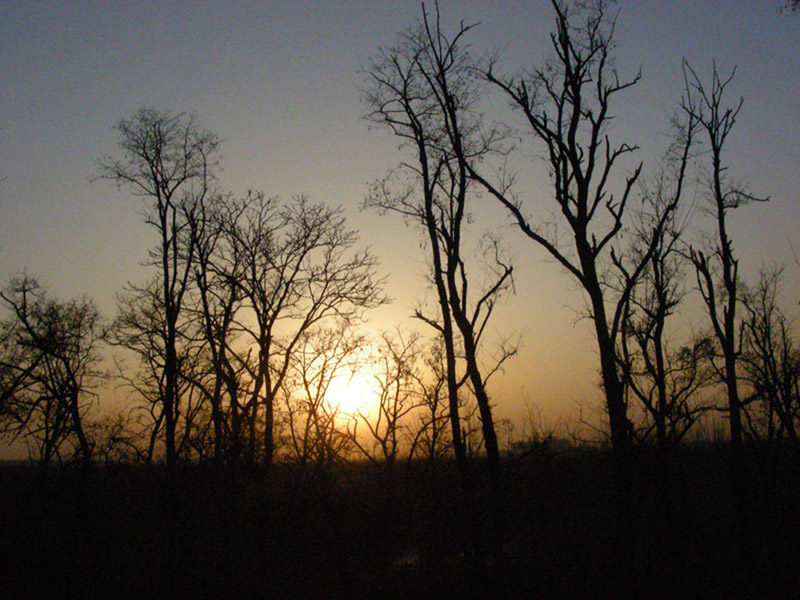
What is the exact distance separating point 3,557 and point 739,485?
21554 millimetres

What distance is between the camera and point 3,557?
58.3ft

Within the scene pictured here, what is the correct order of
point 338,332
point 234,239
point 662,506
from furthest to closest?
point 338,332 < point 234,239 < point 662,506

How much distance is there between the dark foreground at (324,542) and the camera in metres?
17.5

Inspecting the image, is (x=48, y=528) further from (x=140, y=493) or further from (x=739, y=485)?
(x=739, y=485)

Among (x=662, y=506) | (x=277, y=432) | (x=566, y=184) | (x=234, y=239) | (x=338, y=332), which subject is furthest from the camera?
(x=277, y=432)

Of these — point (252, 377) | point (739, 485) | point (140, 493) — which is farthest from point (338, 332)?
point (739, 485)

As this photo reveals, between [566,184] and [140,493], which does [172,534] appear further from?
[566,184]

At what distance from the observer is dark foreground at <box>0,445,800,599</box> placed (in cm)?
1748

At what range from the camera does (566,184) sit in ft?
40.8

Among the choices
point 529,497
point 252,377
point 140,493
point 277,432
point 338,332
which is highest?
point 338,332

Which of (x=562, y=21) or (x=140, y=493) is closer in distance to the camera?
(x=562, y=21)

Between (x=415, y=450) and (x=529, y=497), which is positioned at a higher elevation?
(x=415, y=450)

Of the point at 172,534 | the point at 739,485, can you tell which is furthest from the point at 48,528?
the point at 739,485

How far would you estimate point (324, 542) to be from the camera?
79.2 feet
